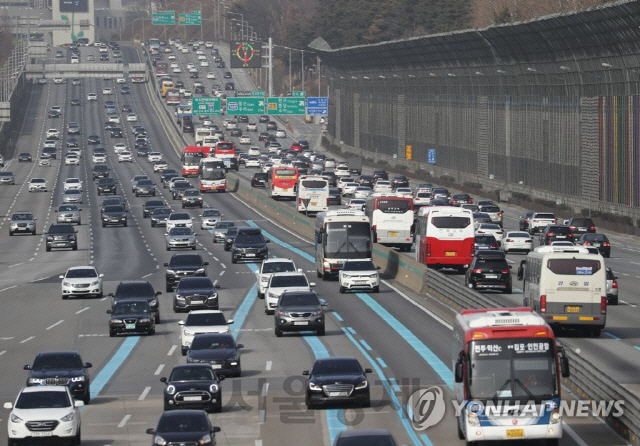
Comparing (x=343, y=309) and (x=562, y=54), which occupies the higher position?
(x=562, y=54)

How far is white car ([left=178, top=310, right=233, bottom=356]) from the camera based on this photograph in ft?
134

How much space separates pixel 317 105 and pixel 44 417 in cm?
12598

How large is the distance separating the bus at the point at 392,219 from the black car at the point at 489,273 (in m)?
17.9

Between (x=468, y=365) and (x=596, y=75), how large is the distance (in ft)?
232

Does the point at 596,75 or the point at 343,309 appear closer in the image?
the point at 343,309

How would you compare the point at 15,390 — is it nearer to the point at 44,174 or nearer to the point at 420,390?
the point at 420,390

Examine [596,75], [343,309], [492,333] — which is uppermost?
[596,75]

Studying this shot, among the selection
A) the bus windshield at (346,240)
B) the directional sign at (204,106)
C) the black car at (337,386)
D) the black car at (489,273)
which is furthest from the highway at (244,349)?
the directional sign at (204,106)

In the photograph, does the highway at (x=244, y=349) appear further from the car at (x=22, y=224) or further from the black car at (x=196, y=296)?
the car at (x=22, y=224)

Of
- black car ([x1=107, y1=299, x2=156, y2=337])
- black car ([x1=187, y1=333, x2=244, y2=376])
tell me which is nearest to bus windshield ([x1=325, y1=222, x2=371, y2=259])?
black car ([x1=107, y1=299, x2=156, y2=337])

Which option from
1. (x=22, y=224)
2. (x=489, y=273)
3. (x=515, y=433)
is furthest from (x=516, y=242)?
(x=515, y=433)

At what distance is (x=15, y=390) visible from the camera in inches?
1405

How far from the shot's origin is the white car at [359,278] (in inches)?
2178

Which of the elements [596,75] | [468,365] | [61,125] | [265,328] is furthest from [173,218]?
[61,125]
